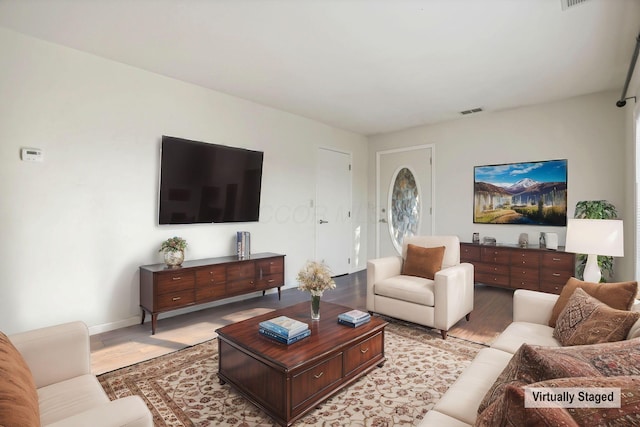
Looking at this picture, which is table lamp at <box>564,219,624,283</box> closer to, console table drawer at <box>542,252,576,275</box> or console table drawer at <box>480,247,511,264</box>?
console table drawer at <box>542,252,576,275</box>

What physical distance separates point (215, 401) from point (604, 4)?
12.8 ft

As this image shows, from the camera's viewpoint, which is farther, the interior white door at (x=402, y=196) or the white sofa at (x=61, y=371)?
the interior white door at (x=402, y=196)

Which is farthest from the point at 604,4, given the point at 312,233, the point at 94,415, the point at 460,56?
the point at 312,233

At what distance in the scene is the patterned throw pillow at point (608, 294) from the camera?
1.78m

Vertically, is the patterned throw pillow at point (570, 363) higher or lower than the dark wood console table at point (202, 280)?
higher

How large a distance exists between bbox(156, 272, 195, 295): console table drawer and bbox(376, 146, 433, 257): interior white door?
3.95 m

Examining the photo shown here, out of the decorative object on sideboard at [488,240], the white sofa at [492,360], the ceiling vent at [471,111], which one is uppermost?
the ceiling vent at [471,111]

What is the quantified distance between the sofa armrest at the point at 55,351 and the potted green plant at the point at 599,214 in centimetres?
489

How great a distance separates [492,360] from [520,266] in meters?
3.29

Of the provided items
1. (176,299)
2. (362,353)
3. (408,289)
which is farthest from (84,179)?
(408,289)

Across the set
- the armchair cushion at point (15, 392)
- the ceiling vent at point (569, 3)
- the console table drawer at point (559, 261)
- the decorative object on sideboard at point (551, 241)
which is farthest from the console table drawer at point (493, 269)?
the armchair cushion at point (15, 392)

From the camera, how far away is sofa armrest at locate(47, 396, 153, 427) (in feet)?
3.36

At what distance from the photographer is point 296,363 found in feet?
5.88

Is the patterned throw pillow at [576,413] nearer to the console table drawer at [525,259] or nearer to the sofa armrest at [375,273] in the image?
the sofa armrest at [375,273]
